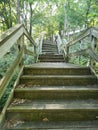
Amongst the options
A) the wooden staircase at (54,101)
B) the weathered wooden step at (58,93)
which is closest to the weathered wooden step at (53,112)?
the wooden staircase at (54,101)

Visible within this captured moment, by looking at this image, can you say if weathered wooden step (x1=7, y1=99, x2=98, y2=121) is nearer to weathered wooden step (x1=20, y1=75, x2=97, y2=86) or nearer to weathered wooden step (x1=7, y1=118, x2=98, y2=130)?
weathered wooden step (x1=7, y1=118, x2=98, y2=130)

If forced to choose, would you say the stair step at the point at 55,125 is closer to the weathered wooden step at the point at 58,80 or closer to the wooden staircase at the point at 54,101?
the wooden staircase at the point at 54,101

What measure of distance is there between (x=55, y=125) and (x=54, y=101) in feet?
1.79

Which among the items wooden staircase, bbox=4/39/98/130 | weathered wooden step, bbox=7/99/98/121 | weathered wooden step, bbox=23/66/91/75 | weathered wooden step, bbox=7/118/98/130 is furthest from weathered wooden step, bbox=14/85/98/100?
weathered wooden step, bbox=23/66/91/75

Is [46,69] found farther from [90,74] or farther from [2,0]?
[2,0]

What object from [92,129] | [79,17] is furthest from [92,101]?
[79,17]

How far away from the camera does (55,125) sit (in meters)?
2.46

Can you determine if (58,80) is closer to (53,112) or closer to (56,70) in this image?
(56,70)

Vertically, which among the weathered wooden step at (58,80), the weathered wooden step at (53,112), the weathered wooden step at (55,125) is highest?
the weathered wooden step at (58,80)

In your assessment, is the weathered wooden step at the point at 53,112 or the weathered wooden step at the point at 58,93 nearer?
the weathered wooden step at the point at 53,112

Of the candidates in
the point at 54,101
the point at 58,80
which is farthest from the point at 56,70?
the point at 54,101

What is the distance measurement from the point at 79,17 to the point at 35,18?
2.95 meters

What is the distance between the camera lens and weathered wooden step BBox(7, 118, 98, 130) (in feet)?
7.79

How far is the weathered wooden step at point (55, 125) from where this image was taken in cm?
237
